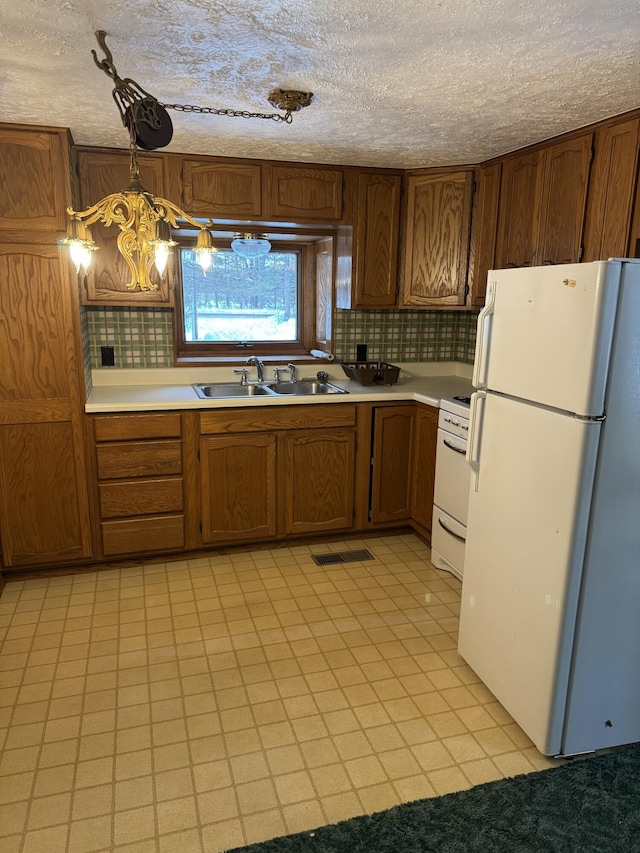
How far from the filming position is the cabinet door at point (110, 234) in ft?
10.3

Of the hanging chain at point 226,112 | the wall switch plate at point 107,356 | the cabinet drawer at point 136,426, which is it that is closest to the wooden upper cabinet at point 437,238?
the hanging chain at point 226,112

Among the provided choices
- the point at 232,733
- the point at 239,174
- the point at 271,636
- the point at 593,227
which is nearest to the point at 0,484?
the point at 271,636

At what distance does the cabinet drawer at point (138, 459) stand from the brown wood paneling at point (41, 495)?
0.13 meters

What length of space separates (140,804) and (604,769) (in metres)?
1.47

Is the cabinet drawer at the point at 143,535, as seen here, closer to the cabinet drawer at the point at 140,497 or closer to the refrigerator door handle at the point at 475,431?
the cabinet drawer at the point at 140,497

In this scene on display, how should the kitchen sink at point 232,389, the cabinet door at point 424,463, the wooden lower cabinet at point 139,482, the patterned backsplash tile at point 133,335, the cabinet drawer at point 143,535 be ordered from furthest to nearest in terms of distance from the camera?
the kitchen sink at point 232,389 → the patterned backsplash tile at point 133,335 → the cabinet door at point 424,463 → the cabinet drawer at point 143,535 → the wooden lower cabinet at point 139,482

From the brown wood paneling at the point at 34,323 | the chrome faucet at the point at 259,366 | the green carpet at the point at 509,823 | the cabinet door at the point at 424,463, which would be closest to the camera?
the green carpet at the point at 509,823

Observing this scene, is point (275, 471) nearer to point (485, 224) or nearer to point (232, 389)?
point (232, 389)

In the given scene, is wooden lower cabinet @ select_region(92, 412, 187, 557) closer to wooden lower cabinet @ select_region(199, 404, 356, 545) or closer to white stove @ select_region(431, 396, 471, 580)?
wooden lower cabinet @ select_region(199, 404, 356, 545)

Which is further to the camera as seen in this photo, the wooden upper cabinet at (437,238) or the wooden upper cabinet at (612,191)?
the wooden upper cabinet at (437,238)

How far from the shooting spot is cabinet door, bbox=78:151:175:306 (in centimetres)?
314

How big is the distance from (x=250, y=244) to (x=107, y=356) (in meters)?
1.16

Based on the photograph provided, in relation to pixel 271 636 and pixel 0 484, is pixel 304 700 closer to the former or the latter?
pixel 271 636

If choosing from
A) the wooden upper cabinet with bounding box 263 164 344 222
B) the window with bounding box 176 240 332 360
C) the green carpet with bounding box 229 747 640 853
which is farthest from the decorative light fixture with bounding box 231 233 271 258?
the green carpet with bounding box 229 747 640 853
